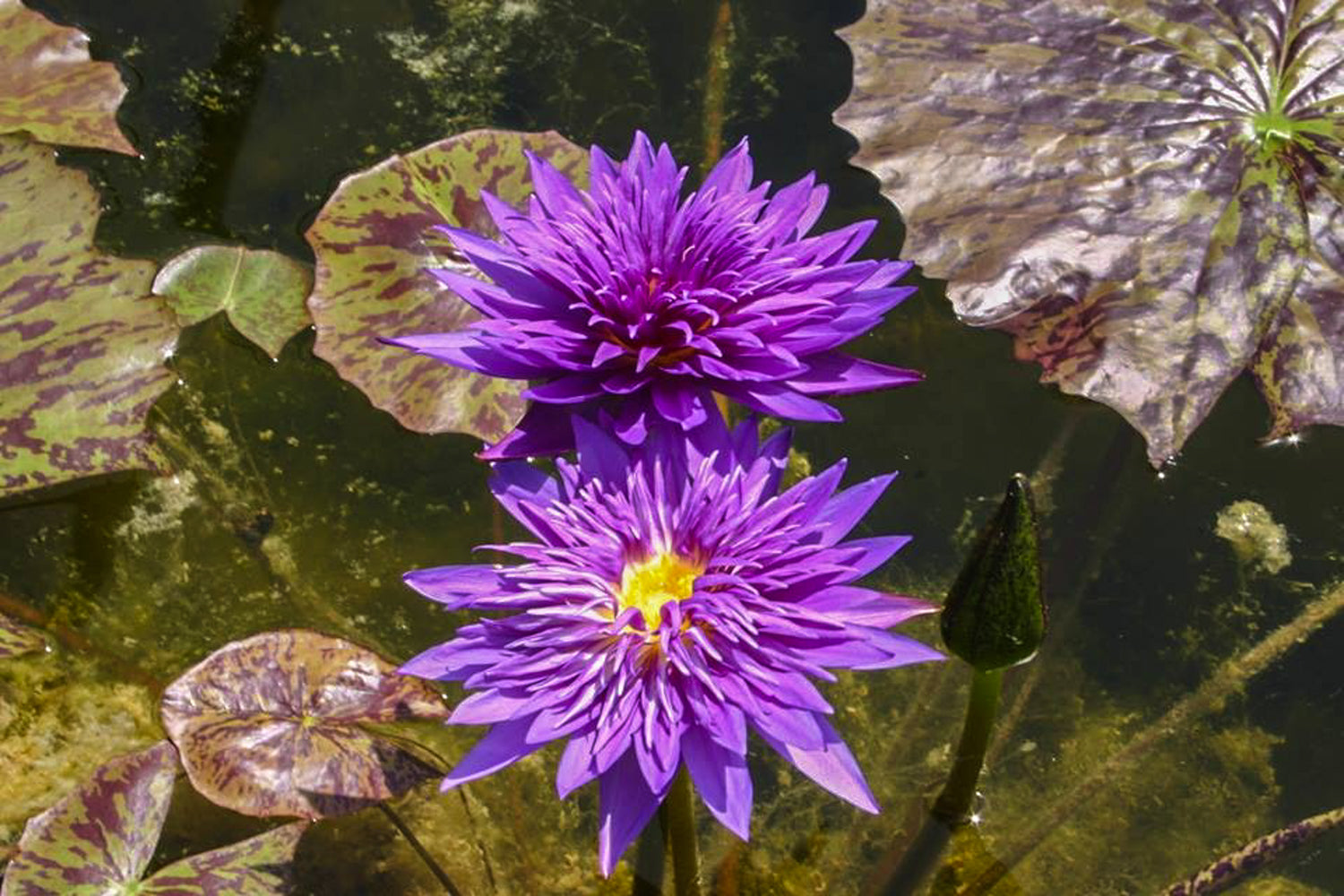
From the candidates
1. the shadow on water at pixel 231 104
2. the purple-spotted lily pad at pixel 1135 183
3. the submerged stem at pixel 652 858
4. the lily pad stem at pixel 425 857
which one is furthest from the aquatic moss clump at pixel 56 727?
the purple-spotted lily pad at pixel 1135 183

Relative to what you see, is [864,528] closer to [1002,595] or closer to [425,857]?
[1002,595]

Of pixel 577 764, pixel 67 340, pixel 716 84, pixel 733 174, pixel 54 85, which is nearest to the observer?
pixel 577 764

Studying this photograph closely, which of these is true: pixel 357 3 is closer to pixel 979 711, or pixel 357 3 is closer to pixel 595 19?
pixel 595 19

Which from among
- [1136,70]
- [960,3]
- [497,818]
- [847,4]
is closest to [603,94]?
[847,4]

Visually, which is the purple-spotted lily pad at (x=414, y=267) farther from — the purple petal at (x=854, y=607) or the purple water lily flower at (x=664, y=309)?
the purple petal at (x=854, y=607)

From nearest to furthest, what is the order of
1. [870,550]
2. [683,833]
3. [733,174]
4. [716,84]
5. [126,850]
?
[870,550], [733,174], [683,833], [126,850], [716,84]

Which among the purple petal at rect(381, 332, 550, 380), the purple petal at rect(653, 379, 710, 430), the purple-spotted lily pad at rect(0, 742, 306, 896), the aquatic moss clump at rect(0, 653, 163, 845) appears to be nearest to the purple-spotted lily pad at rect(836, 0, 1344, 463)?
the purple petal at rect(653, 379, 710, 430)

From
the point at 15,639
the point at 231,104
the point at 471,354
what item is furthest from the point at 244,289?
the point at 471,354
